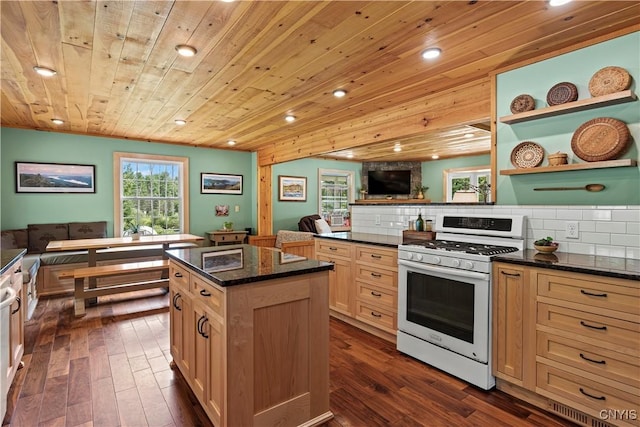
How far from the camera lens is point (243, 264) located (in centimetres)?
192

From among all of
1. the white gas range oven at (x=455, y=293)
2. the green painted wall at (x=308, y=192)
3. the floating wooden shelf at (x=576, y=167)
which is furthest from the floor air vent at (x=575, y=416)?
the green painted wall at (x=308, y=192)

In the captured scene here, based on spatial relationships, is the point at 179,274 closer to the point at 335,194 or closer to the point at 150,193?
the point at 150,193

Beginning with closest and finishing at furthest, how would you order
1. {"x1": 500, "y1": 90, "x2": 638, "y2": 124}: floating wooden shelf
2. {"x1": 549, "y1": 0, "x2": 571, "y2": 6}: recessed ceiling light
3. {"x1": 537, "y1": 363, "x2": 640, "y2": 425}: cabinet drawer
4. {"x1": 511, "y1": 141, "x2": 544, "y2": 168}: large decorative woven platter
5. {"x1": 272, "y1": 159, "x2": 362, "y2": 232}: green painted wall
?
{"x1": 537, "y1": 363, "x2": 640, "y2": 425}: cabinet drawer
{"x1": 549, "y1": 0, "x2": 571, "y2": 6}: recessed ceiling light
{"x1": 500, "y1": 90, "x2": 638, "y2": 124}: floating wooden shelf
{"x1": 511, "y1": 141, "x2": 544, "y2": 168}: large decorative woven platter
{"x1": 272, "y1": 159, "x2": 362, "y2": 232}: green painted wall

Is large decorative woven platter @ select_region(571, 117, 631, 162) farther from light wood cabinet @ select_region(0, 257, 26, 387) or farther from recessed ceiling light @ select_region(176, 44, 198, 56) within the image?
light wood cabinet @ select_region(0, 257, 26, 387)

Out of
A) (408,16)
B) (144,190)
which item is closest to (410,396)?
(408,16)

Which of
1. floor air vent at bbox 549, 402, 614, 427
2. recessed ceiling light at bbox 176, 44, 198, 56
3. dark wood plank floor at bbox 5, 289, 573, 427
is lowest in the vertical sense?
dark wood plank floor at bbox 5, 289, 573, 427

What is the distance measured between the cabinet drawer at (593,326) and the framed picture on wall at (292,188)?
6205mm

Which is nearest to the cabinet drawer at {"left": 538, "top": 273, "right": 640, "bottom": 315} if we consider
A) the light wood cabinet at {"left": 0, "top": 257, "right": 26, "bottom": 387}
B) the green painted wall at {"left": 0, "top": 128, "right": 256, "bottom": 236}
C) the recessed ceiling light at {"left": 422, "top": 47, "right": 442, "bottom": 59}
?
the recessed ceiling light at {"left": 422, "top": 47, "right": 442, "bottom": 59}

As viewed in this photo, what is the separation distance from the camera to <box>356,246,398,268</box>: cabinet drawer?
9.74 ft

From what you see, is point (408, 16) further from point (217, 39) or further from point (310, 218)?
point (310, 218)

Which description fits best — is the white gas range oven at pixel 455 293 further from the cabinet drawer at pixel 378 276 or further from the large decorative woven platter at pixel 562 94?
the large decorative woven platter at pixel 562 94

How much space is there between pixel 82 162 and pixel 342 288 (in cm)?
463

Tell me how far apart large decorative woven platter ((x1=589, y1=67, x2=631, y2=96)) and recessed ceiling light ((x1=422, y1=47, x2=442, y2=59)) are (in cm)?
102

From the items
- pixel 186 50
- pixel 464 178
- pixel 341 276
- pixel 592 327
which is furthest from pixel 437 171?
pixel 186 50
